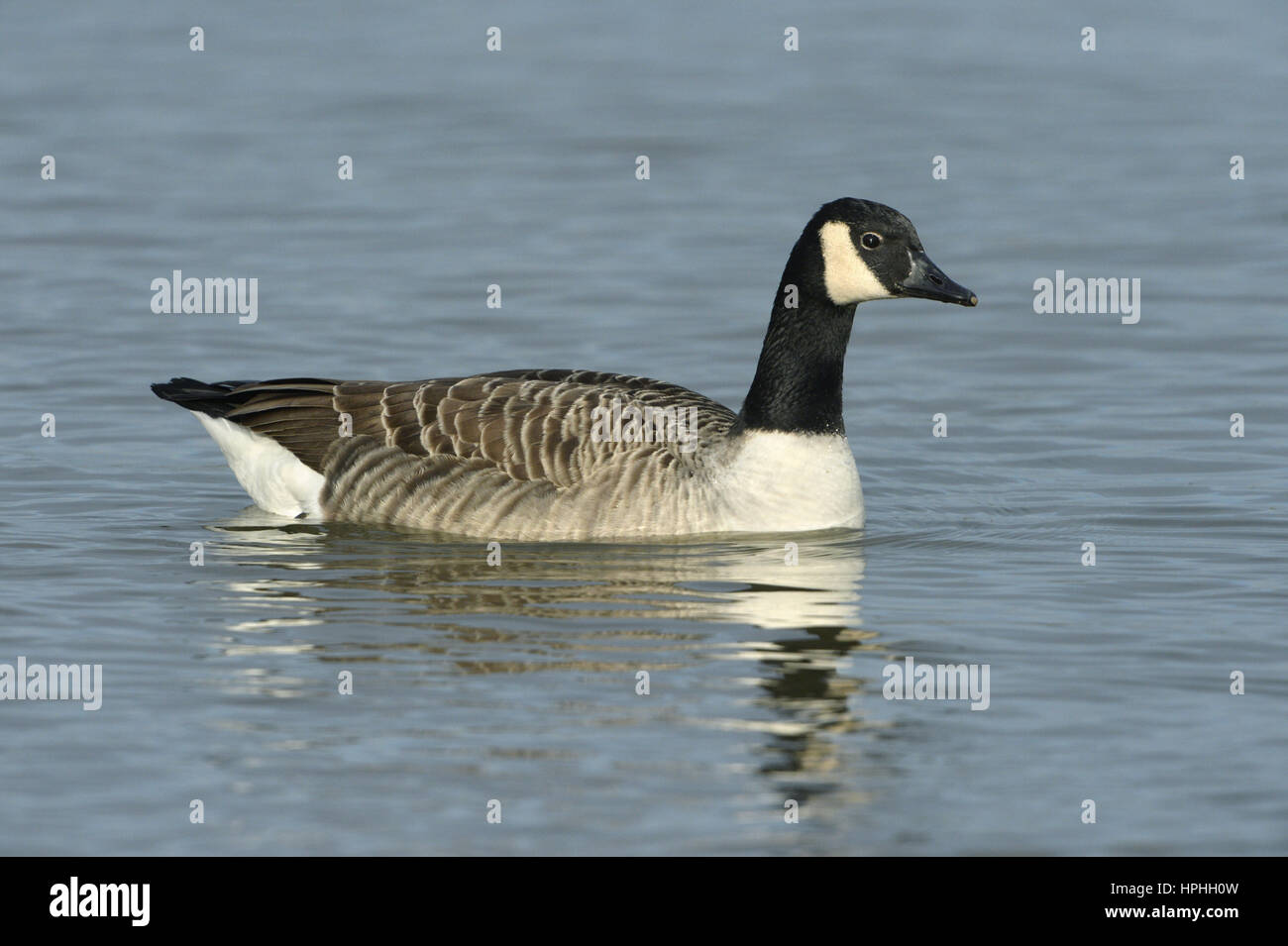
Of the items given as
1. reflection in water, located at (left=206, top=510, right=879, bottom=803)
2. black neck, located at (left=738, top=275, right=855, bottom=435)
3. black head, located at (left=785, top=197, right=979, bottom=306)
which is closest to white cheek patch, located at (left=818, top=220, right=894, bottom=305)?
black head, located at (left=785, top=197, right=979, bottom=306)

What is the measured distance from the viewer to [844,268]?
14430mm

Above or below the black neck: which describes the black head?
above

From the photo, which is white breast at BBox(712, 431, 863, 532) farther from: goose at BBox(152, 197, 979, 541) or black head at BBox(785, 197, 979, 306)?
black head at BBox(785, 197, 979, 306)

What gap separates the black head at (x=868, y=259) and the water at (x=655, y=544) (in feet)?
5.91

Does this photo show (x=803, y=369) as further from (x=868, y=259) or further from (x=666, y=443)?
(x=666, y=443)

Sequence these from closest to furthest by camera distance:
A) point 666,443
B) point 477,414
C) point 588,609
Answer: point 588,609, point 666,443, point 477,414

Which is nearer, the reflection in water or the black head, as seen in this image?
the reflection in water

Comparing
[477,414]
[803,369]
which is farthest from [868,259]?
[477,414]

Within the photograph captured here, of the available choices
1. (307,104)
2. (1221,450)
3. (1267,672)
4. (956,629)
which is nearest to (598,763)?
(956,629)

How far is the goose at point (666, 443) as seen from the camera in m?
14.4

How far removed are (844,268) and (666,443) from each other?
172 centimetres

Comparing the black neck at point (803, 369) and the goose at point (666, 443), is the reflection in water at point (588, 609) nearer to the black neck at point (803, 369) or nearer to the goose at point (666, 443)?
the goose at point (666, 443)

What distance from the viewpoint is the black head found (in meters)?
14.3

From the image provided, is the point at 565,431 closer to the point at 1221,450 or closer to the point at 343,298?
the point at 1221,450
